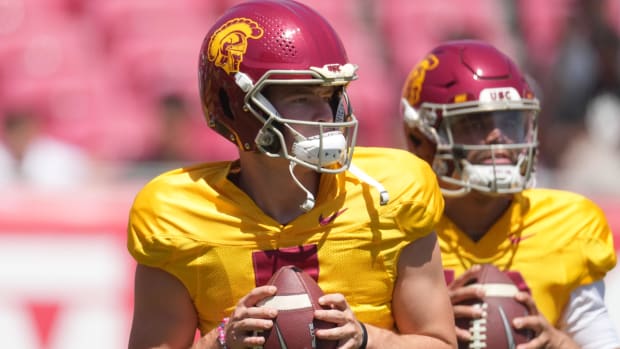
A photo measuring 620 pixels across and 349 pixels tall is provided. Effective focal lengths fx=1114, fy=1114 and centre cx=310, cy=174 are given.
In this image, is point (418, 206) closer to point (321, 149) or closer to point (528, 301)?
point (321, 149)

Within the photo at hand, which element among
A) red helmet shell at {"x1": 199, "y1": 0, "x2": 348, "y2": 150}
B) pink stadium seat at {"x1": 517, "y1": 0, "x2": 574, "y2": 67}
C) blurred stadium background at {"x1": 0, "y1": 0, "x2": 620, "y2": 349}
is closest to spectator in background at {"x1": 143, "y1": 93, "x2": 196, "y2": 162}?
blurred stadium background at {"x1": 0, "y1": 0, "x2": 620, "y2": 349}

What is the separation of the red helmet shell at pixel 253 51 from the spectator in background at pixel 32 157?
294 centimetres

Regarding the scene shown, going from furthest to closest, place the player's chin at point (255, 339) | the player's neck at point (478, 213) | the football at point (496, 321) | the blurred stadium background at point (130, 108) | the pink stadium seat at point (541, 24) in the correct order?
the pink stadium seat at point (541, 24), the blurred stadium background at point (130, 108), the player's neck at point (478, 213), the football at point (496, 321), the player's chin at point (255, 339)

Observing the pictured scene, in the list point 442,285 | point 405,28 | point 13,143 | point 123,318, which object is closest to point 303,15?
point 442,285

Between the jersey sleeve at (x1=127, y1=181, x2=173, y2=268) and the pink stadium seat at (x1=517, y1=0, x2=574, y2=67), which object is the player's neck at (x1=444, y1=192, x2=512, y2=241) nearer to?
the jersey sleeve at (x1=127, y1=181, x2=173, y2=268)

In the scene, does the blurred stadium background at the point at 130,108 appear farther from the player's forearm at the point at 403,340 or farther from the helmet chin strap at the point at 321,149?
the helmet chin strap at the point at 321,149

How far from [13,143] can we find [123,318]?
158 cm

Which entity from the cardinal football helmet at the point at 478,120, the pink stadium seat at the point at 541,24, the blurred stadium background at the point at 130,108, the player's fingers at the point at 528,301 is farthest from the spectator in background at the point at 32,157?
the player's fingers at the point at 528,301

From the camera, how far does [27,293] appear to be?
413 centimetres

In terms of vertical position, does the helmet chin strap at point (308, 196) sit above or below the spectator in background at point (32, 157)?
above

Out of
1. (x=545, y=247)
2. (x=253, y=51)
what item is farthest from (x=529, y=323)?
(x=253, y=51)

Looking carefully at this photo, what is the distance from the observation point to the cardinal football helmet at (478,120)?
2.69 metres

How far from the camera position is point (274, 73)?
2182 mm

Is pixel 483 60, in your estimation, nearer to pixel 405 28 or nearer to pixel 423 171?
pixel 423 171
